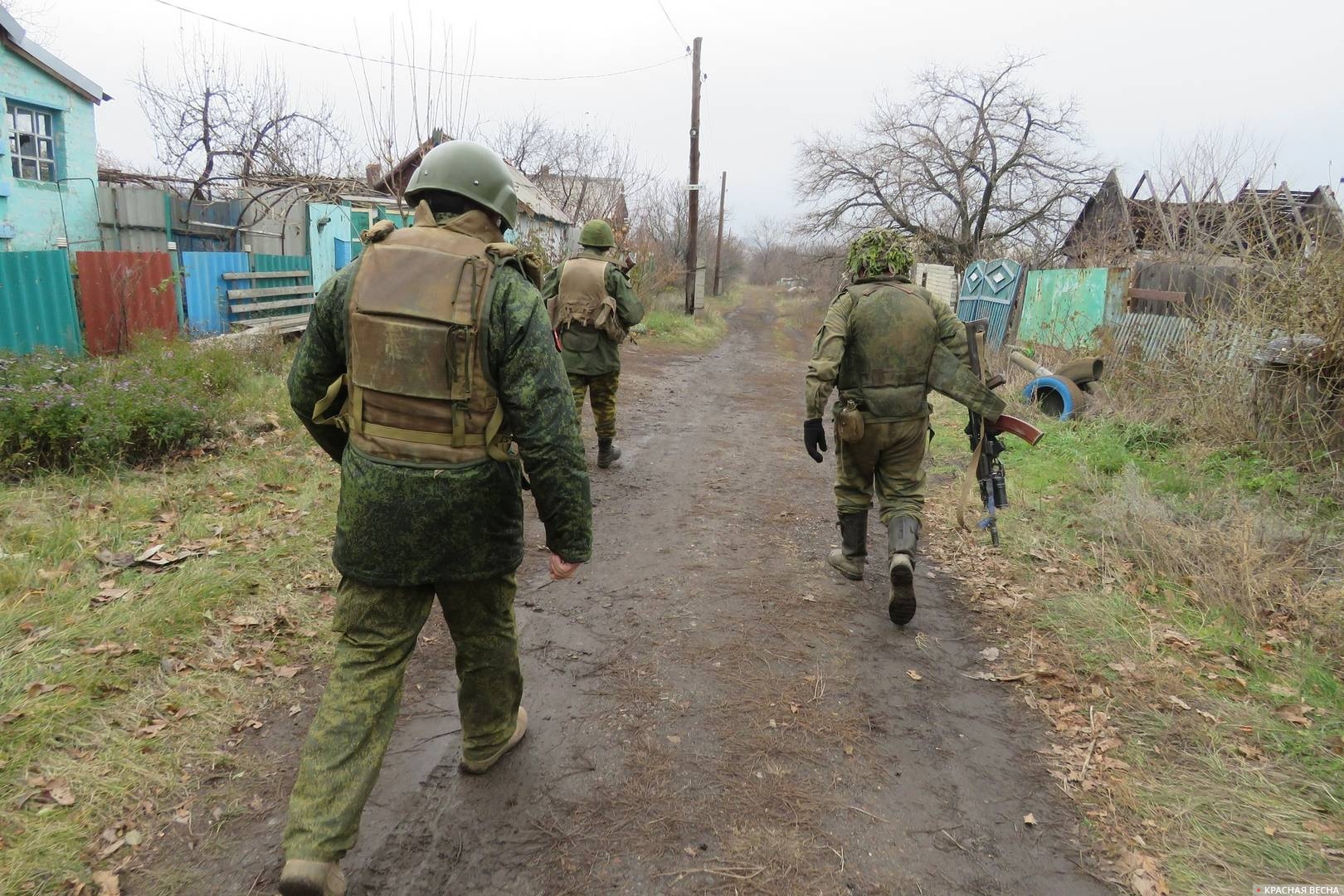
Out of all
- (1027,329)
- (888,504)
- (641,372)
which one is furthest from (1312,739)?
(1027,329)

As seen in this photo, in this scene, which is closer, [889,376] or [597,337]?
[889,376]

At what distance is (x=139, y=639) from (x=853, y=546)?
359cm

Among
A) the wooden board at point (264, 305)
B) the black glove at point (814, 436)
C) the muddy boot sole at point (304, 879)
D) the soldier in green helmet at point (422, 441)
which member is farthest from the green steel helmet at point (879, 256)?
the wooden board at point (264, 305)

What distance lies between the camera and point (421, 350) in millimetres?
2107

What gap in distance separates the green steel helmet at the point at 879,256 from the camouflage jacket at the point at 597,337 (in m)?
2.24

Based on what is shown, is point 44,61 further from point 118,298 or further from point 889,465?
point 889,465

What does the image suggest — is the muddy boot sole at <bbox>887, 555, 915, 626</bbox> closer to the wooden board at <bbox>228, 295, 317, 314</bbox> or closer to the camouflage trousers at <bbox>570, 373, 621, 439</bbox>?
the camouflage trousers at <bbox>570, 373, 621, 439</bbox>

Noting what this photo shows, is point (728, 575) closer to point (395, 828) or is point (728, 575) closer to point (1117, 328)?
point (395, 828)

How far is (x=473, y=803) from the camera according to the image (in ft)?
8.32

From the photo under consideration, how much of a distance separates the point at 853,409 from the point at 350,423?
2690 mm

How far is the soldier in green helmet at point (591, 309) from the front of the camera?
20.1 ft

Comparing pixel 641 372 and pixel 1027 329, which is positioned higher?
pixel 1027 329

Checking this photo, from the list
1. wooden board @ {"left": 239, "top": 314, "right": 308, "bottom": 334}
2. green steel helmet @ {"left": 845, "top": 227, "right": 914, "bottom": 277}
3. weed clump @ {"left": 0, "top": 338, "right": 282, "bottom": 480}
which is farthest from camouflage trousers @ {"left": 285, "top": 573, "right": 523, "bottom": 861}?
wooden board @ {"left": 239, "top": 314, "right": 308, "bottom": 334}

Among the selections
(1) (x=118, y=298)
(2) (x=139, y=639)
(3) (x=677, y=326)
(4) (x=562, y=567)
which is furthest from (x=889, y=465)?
(3) (x=677, y=326)
